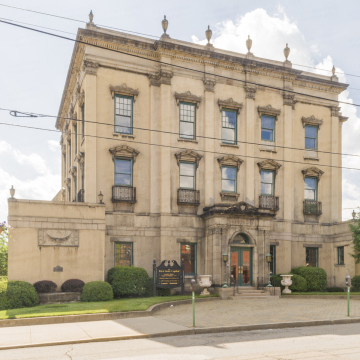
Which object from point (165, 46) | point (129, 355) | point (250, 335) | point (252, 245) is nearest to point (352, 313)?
point (250, 335)

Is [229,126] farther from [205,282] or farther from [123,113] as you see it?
[205,282]

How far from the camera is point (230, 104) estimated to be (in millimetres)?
30297

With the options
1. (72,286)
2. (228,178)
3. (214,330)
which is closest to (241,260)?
(228,178)

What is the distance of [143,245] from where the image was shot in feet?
89.7

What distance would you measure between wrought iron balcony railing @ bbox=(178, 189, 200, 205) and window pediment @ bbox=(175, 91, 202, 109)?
5.62m

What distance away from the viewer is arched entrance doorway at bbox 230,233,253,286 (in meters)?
27.5

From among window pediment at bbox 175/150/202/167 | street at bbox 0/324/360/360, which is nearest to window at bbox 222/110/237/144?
window pediment at bbox 175/150/202/167

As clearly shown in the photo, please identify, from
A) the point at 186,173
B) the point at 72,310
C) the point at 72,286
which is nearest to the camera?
the point at 72,310

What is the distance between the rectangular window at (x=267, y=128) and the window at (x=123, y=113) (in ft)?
31.4

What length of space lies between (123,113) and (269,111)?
10421 millimetres

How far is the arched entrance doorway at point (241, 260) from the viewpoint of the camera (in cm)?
2752

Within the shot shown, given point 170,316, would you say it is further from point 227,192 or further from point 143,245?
point 227,192

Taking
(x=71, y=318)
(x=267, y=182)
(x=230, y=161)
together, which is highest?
(x=230, y=161)

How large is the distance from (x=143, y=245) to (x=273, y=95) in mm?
14054
